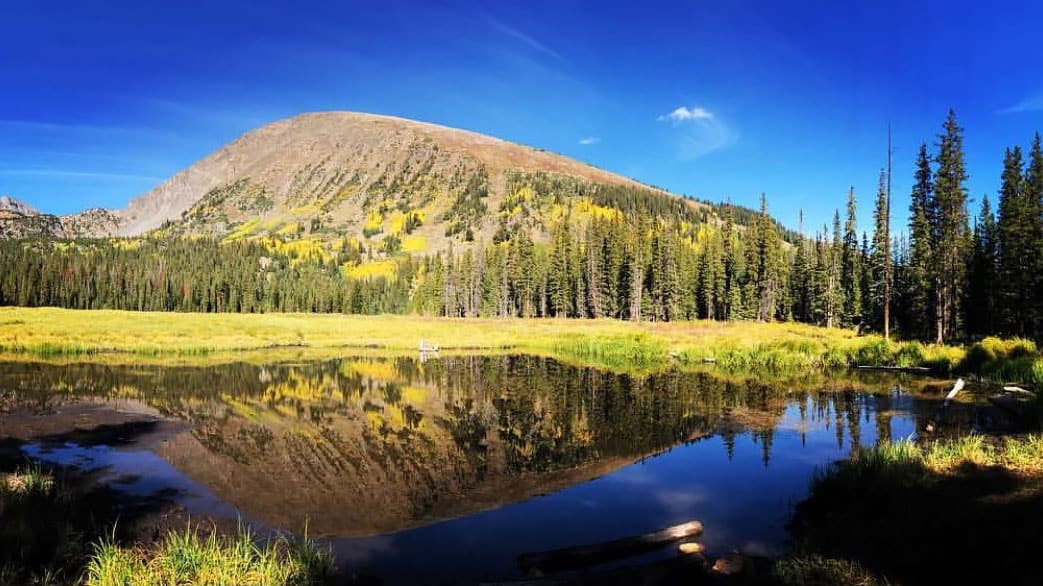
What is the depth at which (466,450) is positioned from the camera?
19.0 m

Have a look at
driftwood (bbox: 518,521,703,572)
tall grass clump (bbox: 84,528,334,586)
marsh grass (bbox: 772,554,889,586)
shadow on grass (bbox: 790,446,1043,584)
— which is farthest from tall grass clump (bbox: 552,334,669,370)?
tall grass clump (bbox: 84,528,334,586)

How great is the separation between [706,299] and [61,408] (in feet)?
319

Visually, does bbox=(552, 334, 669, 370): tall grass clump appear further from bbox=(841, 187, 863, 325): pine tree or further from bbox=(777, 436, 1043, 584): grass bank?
bbox=(841, 187, 863, 325): pine tree

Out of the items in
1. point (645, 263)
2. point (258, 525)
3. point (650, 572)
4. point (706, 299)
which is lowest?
point (258, 525)

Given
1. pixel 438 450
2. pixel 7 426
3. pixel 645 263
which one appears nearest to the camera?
pixel 438 450

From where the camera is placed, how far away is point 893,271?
251ft

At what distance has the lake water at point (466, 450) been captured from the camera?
11992mm

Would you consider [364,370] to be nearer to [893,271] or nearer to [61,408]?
[61,408]

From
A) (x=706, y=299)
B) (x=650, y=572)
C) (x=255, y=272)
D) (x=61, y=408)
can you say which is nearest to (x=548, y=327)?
(x=706, y=299)

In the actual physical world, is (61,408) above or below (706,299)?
below

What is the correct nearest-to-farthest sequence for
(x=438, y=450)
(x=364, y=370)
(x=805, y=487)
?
(x=805, y=487) < (x=438, y=450) < (x=364, y=370)

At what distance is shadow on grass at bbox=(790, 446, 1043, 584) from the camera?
7328 mm

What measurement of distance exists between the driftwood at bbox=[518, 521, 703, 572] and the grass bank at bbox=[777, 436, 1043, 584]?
2.28m

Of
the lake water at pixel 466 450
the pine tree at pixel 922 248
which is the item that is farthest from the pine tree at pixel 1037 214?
the lake water at pixel 466 450
